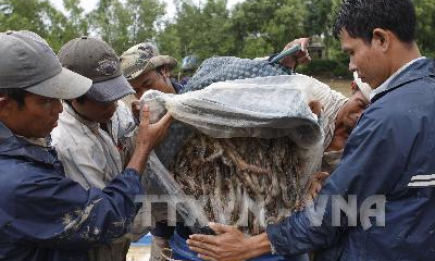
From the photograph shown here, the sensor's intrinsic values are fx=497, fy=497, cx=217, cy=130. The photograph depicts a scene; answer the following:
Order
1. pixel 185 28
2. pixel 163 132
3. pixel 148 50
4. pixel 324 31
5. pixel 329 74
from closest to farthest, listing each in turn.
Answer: pixel 163 132, pixel 148 50, pixel 185 28, pixel 329 74, pixel 324 31

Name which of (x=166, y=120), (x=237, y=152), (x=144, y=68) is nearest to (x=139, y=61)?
(x=144, y=68)

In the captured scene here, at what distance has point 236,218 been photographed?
1.97 metres

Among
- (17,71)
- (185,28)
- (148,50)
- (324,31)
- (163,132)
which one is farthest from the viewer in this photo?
(324,31)

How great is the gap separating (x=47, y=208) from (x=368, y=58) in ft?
4.02

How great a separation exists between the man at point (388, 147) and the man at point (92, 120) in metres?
0.80

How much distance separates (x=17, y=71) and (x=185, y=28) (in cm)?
2508

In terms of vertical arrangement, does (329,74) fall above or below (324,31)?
below

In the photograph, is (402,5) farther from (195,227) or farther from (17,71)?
(17,71)

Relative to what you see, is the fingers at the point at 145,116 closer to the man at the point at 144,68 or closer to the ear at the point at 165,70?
the man at the point at 144,68

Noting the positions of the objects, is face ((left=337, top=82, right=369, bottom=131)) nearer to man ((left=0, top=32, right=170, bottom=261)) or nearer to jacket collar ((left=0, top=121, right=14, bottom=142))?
man ((left=0, top=32, right=170, bottom=261))

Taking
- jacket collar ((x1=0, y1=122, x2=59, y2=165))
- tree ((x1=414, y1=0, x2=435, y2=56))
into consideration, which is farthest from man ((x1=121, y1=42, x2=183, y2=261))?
tree ((x1=414, y1=0, x2=435, y2=56))

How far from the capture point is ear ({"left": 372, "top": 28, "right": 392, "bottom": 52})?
1.72 meters

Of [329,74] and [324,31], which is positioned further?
[324,31]

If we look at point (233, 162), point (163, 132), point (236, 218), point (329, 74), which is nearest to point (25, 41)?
point (163, 132)
